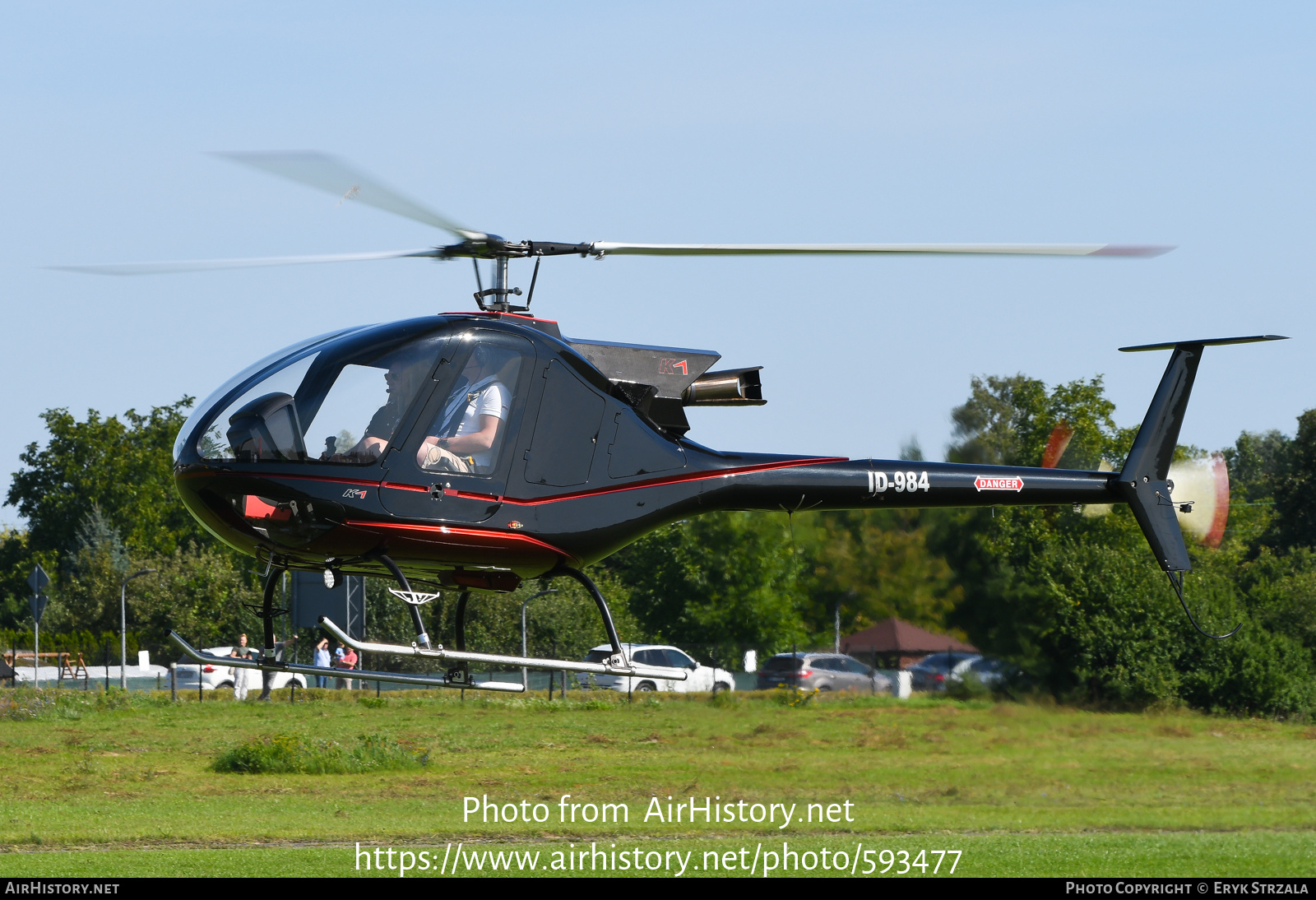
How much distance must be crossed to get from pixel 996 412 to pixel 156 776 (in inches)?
582

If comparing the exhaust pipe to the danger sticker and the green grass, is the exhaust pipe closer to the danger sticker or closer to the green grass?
the danger sticker

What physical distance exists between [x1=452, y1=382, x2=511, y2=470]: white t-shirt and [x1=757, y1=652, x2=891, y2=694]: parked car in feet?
47.2

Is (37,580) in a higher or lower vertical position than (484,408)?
lower

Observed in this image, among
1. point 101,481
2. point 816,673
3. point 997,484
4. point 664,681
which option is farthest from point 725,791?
point 101,481

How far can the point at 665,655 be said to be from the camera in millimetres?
34938

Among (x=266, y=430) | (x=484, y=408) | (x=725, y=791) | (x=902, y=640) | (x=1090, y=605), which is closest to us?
(x=266, y=430)

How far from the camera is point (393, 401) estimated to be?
930 cm

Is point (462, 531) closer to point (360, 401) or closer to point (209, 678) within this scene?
point (360, 401)

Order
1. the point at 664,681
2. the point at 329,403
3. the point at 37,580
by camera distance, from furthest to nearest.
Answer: the point at 664,681, the point at 37,580, the point at 329,403

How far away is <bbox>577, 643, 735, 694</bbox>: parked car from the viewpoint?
31.8m

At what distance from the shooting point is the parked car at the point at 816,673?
24094mm

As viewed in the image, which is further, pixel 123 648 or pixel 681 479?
Result: pixel 123 648

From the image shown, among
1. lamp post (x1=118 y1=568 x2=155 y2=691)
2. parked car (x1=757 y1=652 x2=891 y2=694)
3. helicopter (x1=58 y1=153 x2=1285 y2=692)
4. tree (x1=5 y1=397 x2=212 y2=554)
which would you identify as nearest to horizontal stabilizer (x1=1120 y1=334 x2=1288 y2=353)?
helicopter (x1=58 y1=153 x2=1285 y2=692)

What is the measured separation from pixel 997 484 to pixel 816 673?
15868 mm
